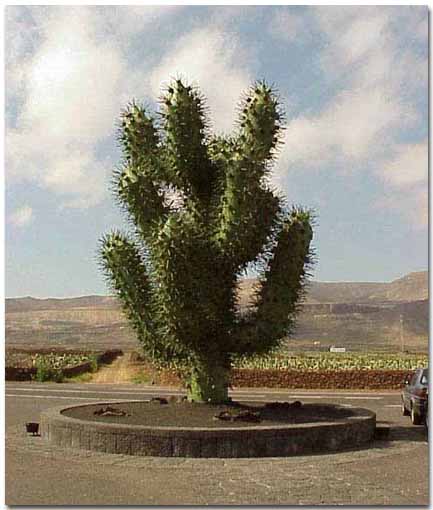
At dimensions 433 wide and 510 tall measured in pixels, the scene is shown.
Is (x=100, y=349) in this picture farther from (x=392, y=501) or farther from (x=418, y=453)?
(x=392, y=501)

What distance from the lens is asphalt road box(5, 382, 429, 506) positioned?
8.06 m

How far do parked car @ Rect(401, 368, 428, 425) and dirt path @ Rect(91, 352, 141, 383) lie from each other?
543 inches

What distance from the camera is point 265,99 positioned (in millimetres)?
12414

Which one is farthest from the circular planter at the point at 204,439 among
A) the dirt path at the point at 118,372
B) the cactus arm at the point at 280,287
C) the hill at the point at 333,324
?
the hill at the point at 333,324

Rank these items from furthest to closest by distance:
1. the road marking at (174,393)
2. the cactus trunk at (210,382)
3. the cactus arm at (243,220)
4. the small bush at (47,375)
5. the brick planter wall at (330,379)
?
1. the small bush at (47,375)
2. the brick planter wall at (330,379)
3. the road marking at (174,393)
4. the cactus trunk at (210,382)
5. the cactus arm at (243,220)

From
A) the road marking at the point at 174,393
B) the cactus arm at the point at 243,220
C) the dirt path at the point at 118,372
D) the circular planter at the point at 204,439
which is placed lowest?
the dirt path at the point at 118,372

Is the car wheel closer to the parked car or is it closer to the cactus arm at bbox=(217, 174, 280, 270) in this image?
the parked car

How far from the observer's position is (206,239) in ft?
40.7

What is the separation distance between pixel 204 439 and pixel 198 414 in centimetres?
168

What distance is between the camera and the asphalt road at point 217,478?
26.5 feet

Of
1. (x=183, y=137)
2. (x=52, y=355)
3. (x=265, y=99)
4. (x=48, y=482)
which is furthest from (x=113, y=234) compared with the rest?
(x=52, y=355)

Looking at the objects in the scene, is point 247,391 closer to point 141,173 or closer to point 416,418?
point 416,418

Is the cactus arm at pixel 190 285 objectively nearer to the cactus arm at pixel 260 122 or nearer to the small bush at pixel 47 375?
the cactus arm at pixel 260 122

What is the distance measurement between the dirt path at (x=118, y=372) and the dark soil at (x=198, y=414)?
14.6 metres
